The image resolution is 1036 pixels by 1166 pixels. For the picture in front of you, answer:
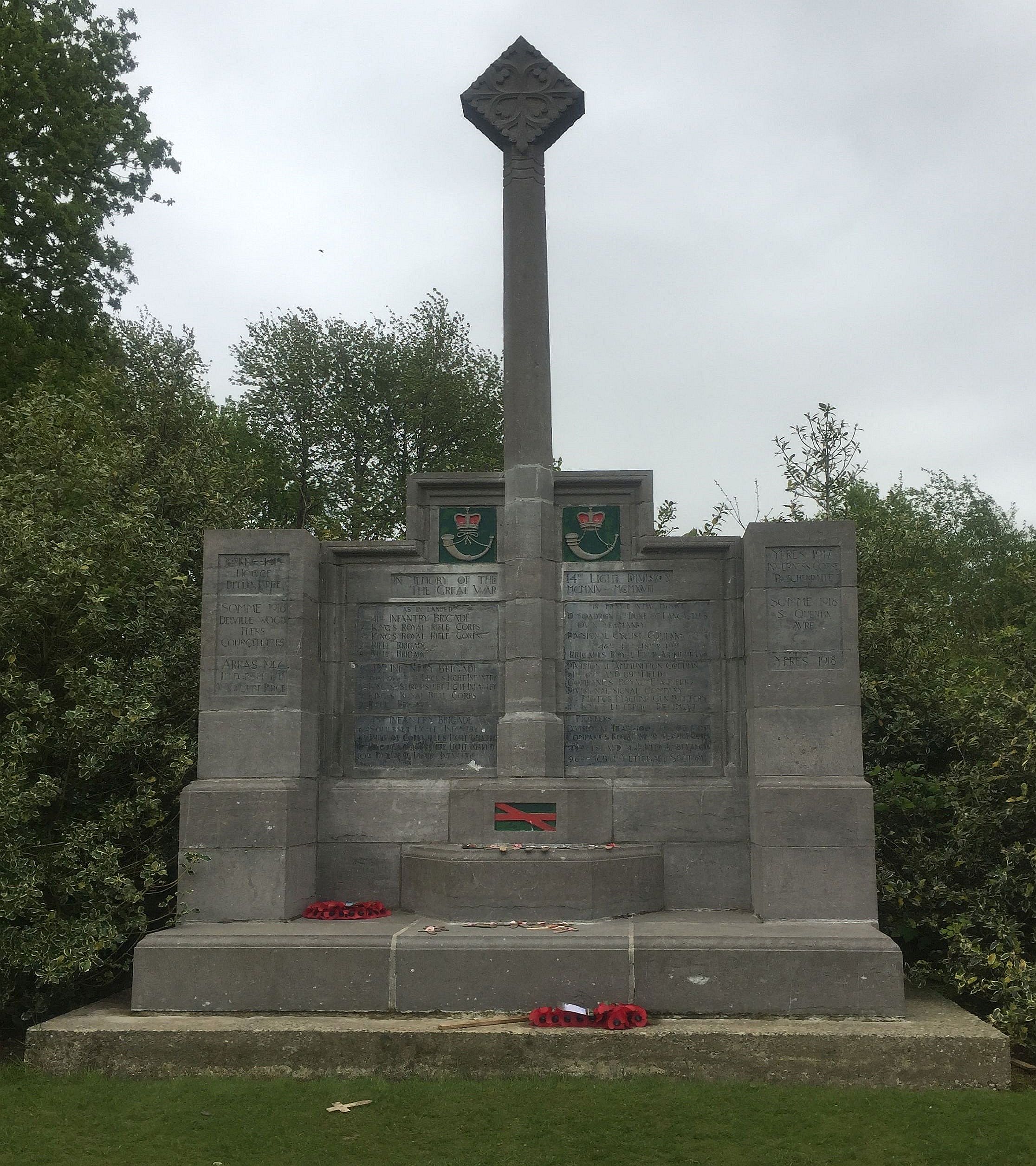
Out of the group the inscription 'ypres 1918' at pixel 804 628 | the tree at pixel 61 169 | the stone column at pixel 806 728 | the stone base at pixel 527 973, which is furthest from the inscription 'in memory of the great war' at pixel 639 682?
the tree at pixel 61 169

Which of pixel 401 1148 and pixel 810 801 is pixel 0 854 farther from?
pixel 810 801

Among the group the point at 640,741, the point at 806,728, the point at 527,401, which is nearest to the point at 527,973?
the point at 640,741

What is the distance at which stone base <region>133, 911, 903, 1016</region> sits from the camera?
7742 mm

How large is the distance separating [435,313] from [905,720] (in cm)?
2404

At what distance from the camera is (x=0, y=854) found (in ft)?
27.2

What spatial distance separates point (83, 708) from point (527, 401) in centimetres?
450

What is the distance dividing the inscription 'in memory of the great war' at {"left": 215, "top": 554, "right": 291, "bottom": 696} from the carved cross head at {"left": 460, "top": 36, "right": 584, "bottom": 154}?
443 cm

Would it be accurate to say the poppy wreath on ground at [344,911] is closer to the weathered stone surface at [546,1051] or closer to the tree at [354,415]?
the weathered stone surface at [546,1051]

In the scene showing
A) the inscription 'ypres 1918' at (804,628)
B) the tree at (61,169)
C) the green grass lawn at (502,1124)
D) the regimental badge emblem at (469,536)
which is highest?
the tree at (61,169)

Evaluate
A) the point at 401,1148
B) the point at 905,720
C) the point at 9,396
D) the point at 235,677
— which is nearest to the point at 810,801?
the point at 905,720

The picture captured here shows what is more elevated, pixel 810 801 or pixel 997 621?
pixel 997 621

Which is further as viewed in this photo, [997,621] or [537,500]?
[997,621]

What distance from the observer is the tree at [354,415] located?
1187 inches

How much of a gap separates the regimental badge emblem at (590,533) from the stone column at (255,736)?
222cm
